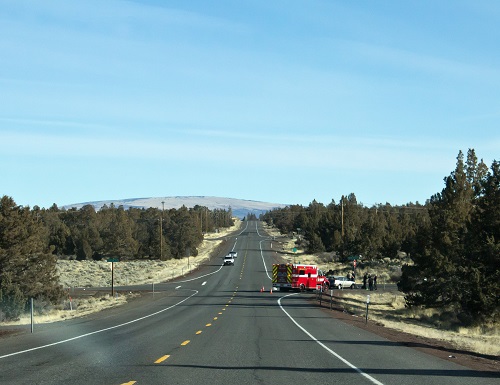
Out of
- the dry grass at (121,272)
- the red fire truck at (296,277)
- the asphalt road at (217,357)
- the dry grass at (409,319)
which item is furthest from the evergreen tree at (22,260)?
the dry grass at (409,319)

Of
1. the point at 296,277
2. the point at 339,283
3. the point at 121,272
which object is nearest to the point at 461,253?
the point at 296,277

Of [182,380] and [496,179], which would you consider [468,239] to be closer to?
[496,179]

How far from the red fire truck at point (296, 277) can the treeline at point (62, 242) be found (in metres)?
20.5

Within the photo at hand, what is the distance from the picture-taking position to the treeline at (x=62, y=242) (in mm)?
46375

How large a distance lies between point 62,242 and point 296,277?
64913 mm

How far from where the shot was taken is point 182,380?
35.7 ft

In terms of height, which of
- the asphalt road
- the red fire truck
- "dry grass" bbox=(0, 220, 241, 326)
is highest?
the asphalt road

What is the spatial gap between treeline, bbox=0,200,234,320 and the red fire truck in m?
20.5

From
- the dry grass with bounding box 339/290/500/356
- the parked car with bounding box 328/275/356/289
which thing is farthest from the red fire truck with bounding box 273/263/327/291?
the dry grass with bounding box 339/290/500/356

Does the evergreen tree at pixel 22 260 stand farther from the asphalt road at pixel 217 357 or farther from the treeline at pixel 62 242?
the asphalt road at pixel 217 357

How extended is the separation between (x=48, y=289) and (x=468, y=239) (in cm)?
3023

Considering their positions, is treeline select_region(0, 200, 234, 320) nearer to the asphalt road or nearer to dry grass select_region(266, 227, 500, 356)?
the asphalt road

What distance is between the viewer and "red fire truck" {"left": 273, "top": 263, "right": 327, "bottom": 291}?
59.1m

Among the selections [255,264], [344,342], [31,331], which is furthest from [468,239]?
[255,264]
